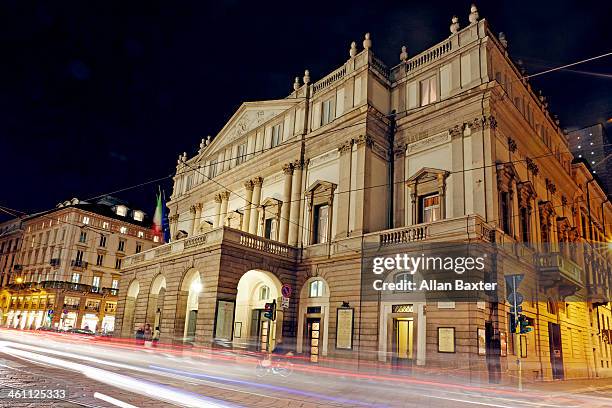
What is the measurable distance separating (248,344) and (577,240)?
82.5ft

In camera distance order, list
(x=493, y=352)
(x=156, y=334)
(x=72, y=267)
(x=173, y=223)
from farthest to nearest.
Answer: (x=72, y=267)
(x=173, y=223)
(x=156, y=334)
(x=493, y=352)

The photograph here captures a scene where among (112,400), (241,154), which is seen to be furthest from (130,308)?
(112,400)

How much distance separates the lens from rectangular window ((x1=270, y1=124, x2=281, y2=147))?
32.2 metres

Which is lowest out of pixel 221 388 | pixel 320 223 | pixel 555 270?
pixel 221 388

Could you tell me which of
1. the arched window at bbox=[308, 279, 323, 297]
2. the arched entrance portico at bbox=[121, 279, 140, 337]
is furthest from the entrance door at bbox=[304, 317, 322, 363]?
the arched entrance portico at bbox=[121, 279, 140, 337]

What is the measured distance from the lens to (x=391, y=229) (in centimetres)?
2239

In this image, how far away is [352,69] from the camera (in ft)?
91.4

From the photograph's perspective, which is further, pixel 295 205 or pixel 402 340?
pixel 295 205

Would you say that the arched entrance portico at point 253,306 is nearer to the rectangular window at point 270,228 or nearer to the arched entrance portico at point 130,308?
the rectangular window at point 270,228

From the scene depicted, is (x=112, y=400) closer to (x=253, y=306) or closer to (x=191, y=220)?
(x=253, y=306)

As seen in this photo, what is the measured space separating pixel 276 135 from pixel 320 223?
325 inches

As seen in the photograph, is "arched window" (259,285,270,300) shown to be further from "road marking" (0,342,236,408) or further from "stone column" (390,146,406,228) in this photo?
"road marking" (0,342,236,408)

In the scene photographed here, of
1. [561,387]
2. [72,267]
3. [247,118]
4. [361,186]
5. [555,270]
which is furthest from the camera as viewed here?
[72,267]

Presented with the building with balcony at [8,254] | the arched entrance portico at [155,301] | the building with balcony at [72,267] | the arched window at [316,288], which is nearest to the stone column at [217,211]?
the arched entrance portico at [155,301]
